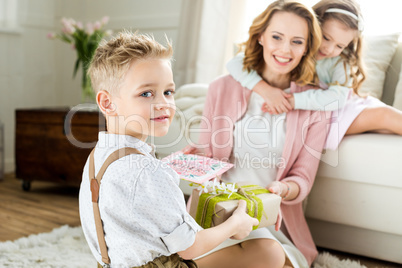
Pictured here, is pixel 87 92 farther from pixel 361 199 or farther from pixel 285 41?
pixel 361 199

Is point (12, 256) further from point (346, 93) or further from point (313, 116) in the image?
point (346, 93)

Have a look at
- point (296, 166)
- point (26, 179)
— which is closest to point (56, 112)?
point (26, 179)

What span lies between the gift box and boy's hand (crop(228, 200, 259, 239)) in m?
0.02

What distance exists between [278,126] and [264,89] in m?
0.14

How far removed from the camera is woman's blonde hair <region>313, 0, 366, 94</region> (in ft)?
4.94

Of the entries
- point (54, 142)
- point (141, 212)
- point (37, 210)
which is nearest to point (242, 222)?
point (141, 212)

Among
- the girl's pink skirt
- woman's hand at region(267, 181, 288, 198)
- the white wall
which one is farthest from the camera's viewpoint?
the white wall

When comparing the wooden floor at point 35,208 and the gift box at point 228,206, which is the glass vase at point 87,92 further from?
the gift box at point 228,206

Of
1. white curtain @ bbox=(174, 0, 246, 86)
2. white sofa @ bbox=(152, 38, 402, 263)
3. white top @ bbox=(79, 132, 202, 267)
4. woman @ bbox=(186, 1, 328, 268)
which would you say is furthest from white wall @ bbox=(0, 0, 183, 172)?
white top @ bbox=(79, 132, 202, 267)

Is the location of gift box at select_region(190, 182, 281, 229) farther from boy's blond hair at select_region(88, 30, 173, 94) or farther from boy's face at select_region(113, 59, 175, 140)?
boy's blond hair at select_region(88, 30, 173, 94)

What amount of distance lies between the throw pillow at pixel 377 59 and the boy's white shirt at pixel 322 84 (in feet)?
1.24

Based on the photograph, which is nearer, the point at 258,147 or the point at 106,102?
the point at 106,102

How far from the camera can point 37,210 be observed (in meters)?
2.12

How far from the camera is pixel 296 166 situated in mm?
1499
